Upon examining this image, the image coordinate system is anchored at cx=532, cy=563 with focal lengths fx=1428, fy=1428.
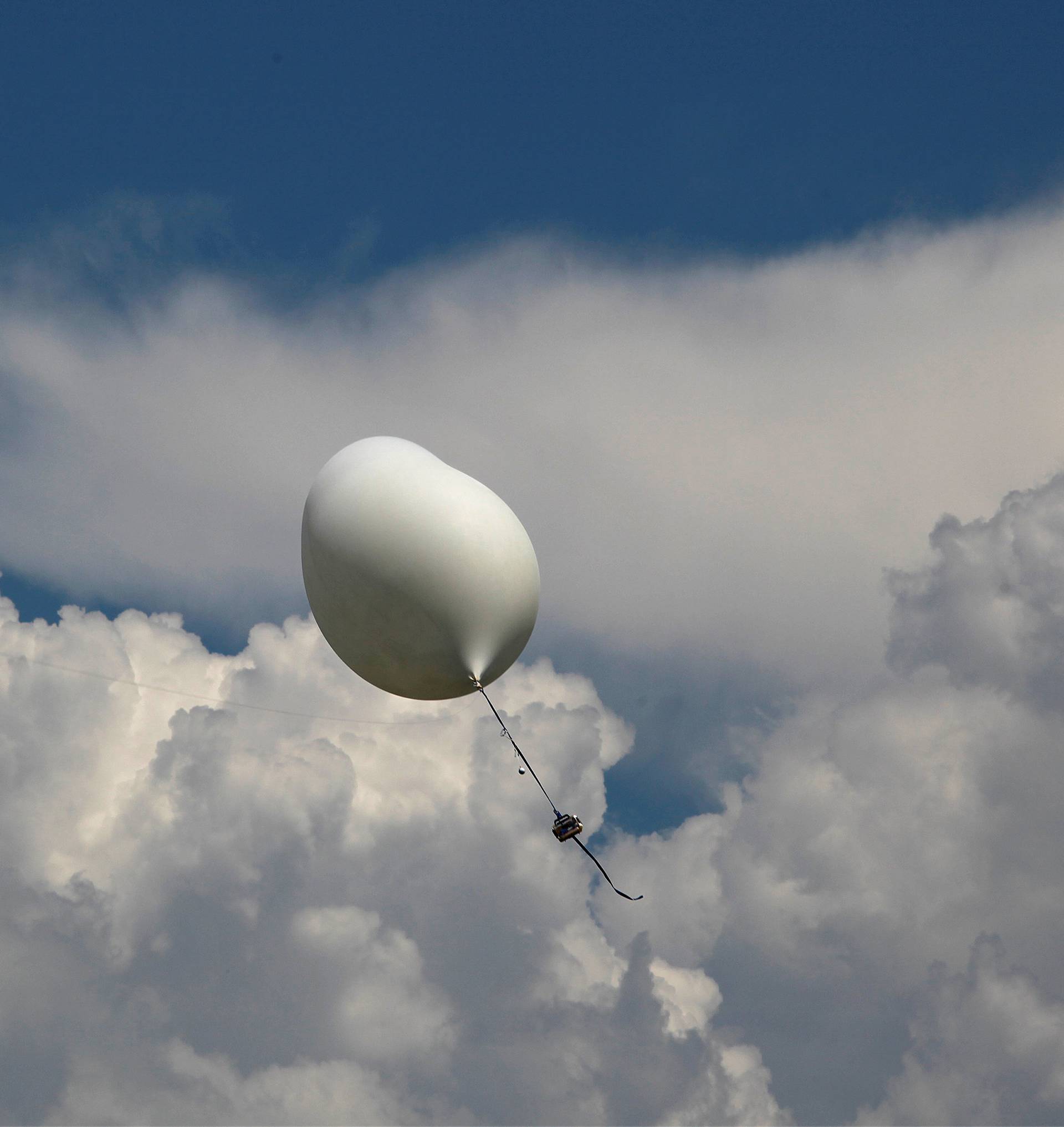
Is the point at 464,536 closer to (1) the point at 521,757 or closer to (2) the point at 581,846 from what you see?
(1) the point at 521,757

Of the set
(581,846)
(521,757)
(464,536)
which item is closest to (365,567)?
(464,536)

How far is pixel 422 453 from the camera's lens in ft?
208

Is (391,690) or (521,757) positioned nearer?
(521,757)

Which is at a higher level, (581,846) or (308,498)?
(308,498)

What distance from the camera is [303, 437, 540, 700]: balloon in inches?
2306

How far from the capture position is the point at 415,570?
5825 centimetres

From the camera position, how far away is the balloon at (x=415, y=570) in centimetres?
5856

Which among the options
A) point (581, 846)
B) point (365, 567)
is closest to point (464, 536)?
point (365, 567)

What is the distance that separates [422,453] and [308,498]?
5.41 metres

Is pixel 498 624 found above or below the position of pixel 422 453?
below

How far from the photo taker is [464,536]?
59094 millimetres

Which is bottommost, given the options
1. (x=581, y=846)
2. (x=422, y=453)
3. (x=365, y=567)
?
(x=581, y=846)

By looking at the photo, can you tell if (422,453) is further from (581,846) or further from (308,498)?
(581,846)

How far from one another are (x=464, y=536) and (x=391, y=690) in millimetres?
8821
